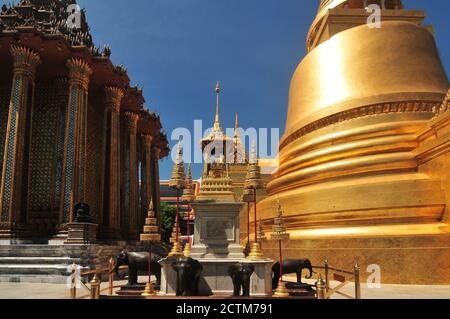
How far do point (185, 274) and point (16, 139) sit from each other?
10400 mm

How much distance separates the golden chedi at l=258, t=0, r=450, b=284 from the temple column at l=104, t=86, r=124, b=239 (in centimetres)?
668

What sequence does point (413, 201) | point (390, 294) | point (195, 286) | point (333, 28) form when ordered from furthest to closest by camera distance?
point (333, 28) → point (413, 201) → point (390, 294) → point (195, 286)

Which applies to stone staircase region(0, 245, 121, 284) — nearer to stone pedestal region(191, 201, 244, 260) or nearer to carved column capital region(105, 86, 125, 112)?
stone pedestal region(191, 201, 244, 260)

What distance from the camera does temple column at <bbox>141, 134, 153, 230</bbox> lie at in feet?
83.0

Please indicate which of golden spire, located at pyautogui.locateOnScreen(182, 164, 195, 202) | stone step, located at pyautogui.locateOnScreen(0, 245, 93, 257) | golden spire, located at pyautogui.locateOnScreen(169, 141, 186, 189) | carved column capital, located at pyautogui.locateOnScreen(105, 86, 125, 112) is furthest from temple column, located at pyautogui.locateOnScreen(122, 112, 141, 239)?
golden spire, located at pyautogui.locateOnScreen(169, 141, 186, 189)

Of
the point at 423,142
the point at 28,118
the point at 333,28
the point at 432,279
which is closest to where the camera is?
the point at 432,279

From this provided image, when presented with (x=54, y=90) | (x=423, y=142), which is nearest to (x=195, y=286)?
(x=423, y=142)

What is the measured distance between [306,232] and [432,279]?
4.01 metres

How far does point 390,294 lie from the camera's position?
845 cm

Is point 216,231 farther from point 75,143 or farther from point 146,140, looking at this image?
point 146,140

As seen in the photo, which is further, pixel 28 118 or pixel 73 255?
pixel 28 118

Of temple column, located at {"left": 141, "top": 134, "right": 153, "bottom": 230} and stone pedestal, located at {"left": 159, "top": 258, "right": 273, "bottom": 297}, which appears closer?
stone pedestal, located at {"left": 159, "top": 258, "right": 273, "bottom": 297}

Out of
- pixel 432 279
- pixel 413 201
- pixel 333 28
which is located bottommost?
pixel 432 279
